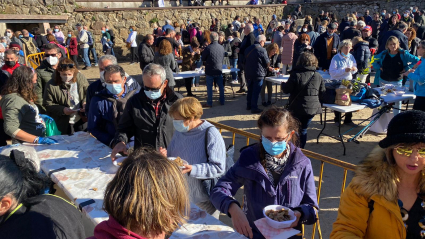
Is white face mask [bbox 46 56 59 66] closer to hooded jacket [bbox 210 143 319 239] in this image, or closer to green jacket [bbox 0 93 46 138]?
green jacket [bbox 0 93 46 138]

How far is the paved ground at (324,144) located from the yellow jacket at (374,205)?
86.6 inches

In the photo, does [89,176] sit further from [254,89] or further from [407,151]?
[254,89]

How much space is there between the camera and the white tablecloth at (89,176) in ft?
7.89

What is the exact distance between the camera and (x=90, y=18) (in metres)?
16.7

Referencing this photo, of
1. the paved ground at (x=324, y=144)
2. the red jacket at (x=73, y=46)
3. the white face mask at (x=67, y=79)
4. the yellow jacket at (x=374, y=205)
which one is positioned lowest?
the paved ground at (x=324, y=144)

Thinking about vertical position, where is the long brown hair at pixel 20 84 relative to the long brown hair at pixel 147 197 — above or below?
above

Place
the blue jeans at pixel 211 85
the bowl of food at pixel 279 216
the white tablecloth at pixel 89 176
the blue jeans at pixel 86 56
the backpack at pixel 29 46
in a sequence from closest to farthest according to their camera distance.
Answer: the bowl of food at pixel 279 216 < the white tablecloth at pixel 89 176 < the blue jeans at pixel 211 85 < the backpack at pixel 29 46 < the blue jeans at pixel 86 56

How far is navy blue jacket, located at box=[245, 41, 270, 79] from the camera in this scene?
820 cm

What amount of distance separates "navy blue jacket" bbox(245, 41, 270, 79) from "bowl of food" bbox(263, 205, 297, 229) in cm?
620

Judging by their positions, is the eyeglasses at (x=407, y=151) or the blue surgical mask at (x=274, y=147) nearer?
the eyeglasses at (x=407, y=151)

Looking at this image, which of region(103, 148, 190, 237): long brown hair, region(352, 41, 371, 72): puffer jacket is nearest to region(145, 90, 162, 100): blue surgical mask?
region(103, 148, 190, 237): long brown hair

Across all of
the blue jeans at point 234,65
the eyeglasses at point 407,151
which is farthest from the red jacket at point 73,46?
the eyeglasses at point 407,151

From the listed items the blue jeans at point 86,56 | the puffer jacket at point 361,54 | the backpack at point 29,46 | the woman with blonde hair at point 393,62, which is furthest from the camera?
the blue jeans at point 86,56

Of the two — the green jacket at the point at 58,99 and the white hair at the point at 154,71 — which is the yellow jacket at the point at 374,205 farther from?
the green jacket at the point at 58,99
